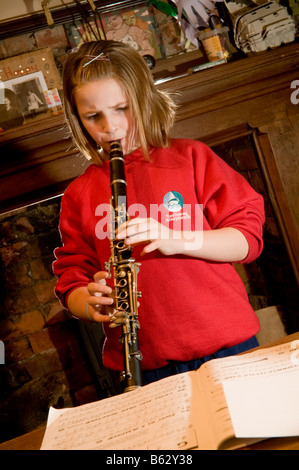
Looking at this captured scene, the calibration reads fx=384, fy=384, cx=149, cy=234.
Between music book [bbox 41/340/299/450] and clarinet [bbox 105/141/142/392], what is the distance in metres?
0.12

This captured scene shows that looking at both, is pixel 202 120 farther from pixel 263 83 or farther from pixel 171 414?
pixel 171 414

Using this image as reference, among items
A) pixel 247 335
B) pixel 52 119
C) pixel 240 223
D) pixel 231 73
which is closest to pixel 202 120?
pixel 231 73

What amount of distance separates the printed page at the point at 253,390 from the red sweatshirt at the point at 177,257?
0.25 m

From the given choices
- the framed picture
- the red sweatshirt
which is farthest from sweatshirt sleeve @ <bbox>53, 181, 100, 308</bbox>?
the framed picture

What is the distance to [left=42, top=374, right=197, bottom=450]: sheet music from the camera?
0.49 m

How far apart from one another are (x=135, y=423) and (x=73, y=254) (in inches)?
22.7

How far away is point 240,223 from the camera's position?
2.97ft

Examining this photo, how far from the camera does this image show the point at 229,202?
3.01 ft

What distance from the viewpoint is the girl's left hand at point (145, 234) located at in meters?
0.80

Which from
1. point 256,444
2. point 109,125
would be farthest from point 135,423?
point 109,125

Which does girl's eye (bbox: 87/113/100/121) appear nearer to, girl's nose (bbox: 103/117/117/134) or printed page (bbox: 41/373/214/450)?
girl's nose (bbox: 103/117/117/134)

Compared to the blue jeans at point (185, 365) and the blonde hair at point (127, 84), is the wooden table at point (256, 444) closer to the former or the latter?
the blue jeans at point (185, 365)

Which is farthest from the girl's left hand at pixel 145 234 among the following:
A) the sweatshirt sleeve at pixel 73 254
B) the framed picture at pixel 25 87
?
the framed picture at pixel 25 87

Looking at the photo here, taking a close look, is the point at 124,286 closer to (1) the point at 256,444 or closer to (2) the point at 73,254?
(2) the point at 73,254
